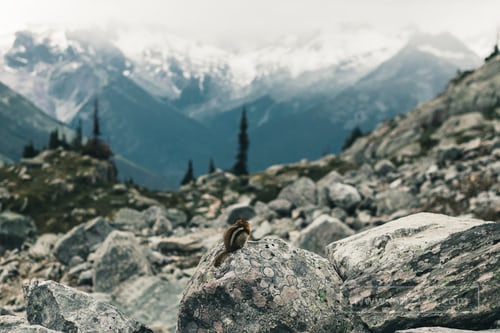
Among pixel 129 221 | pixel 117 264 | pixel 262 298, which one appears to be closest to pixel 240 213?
pixel 129 221

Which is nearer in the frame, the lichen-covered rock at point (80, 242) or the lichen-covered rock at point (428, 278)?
the lichen-covered rock at point (428, 278)

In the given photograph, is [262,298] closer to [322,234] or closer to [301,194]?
[322,234]

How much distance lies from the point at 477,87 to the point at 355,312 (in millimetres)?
85037

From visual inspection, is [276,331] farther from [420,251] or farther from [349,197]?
[349,197]

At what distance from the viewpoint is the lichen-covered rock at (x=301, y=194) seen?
3716 cm

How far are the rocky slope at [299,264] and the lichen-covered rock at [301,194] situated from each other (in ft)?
0.38

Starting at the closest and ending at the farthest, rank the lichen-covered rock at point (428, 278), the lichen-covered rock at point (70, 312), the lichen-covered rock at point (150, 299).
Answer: the lichen-covered rock at point (428, 278), the lichen-covered rock at point (70, 312), the lichen-covered rock at point (150, 299)

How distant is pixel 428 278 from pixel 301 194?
1157 inches

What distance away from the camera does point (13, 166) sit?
77.4m

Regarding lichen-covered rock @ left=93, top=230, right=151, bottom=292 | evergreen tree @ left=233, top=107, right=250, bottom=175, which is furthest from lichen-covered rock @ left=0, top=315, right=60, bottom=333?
evergreen tree @ left=233, top=107, right=250, bottom=175

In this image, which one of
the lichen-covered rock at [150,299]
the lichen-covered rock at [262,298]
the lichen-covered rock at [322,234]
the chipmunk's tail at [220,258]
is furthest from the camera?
the lichen-covered rock at [322,234]

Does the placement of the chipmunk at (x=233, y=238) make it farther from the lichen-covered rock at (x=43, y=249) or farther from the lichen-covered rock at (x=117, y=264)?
the lichen-covered rock at (x=43, y=249)

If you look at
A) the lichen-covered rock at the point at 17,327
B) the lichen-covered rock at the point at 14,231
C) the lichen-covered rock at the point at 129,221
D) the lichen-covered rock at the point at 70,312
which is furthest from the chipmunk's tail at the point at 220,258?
the lichen-covered rock at the point at 14,231

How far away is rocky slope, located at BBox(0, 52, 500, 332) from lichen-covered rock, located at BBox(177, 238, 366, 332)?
0.02 meters
